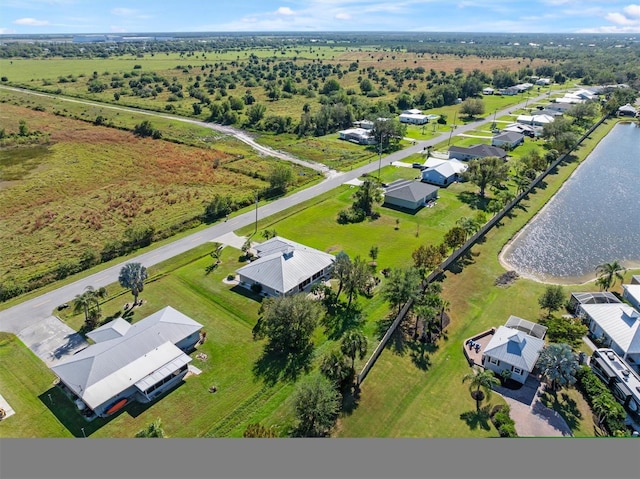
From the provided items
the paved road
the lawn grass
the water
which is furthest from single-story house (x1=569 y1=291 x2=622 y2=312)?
the lawn grass

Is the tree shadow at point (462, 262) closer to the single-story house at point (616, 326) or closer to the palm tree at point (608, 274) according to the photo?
the single-story house at point (616, 326)

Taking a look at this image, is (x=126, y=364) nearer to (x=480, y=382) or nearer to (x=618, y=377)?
(x=480, y=382)

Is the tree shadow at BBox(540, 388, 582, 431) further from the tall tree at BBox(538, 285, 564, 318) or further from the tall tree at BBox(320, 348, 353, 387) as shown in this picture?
the tall tree at BBox(320, 348, 353, 387)

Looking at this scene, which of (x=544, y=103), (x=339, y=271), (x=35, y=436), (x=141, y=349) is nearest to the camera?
(x=35, y=436)

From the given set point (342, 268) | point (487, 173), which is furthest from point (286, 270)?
point (487, 173)

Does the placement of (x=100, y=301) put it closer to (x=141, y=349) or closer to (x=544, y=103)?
(x=141, y=349)

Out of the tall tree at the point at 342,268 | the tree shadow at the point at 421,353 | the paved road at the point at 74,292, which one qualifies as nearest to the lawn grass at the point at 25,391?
the paved road at the point at 74,292

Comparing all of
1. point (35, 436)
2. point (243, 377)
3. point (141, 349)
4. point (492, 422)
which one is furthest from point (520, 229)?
point (35, 436)
